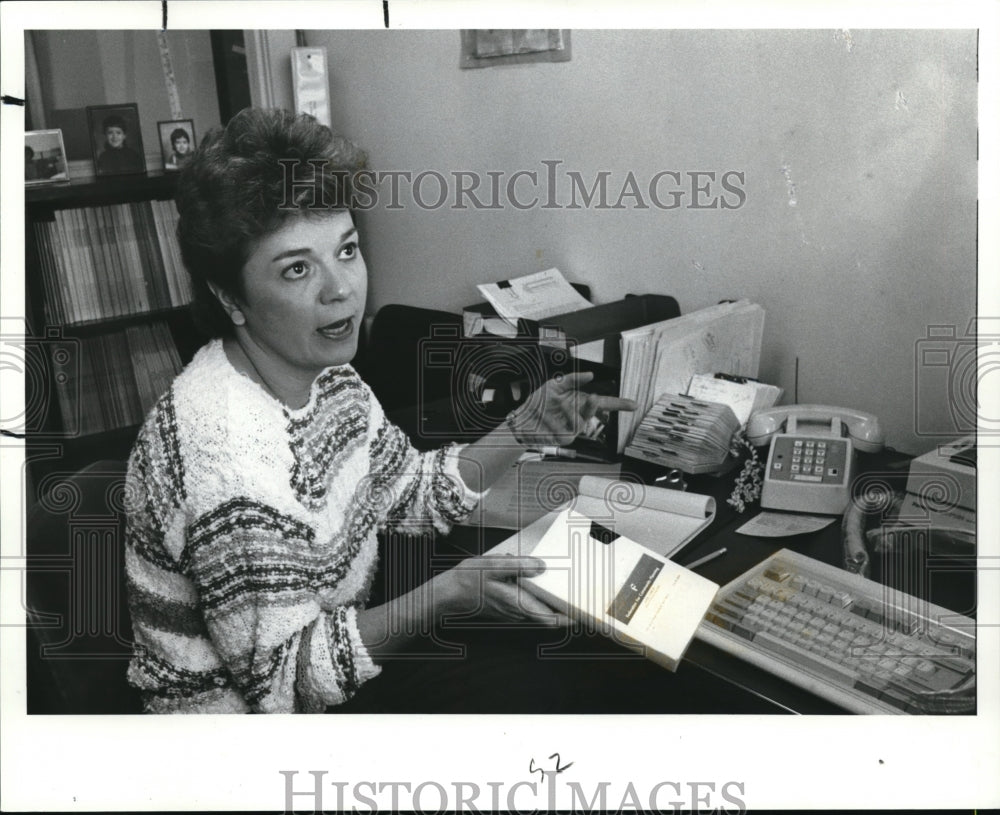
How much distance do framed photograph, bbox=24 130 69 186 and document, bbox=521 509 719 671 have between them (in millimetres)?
859

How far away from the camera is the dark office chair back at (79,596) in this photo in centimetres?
128

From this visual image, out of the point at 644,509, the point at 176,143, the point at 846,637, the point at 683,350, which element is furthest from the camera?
the point at 683,350

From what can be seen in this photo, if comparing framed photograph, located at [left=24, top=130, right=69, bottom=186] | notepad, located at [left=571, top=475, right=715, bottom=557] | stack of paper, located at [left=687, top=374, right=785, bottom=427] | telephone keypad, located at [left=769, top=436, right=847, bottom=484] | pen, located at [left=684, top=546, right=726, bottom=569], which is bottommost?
pen, located at [left=684, top=546, right=726, bottom=569]

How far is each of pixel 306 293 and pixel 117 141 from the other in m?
0.36

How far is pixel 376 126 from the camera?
1.29 metres

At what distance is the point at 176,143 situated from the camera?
1.26m

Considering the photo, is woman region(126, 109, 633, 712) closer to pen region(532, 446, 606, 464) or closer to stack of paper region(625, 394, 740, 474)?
pen region(532, 446, 606, 464)

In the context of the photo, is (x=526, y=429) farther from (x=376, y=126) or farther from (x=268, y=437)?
(x=376, y=126)

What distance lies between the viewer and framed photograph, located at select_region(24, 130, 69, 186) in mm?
1282

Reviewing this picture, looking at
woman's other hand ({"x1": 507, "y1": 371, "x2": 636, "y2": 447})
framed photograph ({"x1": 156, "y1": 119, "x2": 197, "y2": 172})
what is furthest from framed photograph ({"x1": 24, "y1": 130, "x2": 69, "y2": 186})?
woman's other hand ({"x1": 507, "y1": 371, "x2": 636, "y2": 447})

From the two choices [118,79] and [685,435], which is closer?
[118,79]

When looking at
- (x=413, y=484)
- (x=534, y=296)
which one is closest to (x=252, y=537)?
(x=413, y=484)

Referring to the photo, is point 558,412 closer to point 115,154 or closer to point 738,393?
point 738,393

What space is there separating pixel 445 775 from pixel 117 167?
3.22ft
